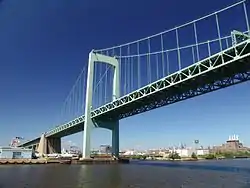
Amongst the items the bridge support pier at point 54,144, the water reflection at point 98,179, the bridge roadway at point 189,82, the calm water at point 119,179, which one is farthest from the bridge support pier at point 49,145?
the water reflection at point 98,179

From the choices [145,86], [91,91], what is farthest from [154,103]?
[91,91]

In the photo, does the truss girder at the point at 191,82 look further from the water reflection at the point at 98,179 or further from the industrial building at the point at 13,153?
the industrial building at the point at 13,153

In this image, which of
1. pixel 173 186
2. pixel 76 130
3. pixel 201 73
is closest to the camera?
pixel 173 186

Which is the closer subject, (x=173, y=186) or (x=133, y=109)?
(x=173, y=186)

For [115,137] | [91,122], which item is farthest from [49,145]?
[115,137]

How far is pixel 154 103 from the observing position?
4281 cm

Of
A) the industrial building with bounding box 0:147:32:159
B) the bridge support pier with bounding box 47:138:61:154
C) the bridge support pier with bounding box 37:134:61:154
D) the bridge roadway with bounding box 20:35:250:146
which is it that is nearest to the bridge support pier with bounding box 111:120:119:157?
the bridge roadway with bounding box 20:35:250:146

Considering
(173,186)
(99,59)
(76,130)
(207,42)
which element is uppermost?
(99,59)

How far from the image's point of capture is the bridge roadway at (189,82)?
27766 millimetres

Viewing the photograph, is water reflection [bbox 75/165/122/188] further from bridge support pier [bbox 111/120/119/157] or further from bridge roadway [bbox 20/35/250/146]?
bridge support pier [bbox 111/120/119/157]

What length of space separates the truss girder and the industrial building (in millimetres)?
26141

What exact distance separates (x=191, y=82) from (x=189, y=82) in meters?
0.22

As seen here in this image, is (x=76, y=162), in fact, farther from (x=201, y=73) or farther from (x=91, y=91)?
(x=201, y=73)

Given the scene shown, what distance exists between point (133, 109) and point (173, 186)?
28.9m
